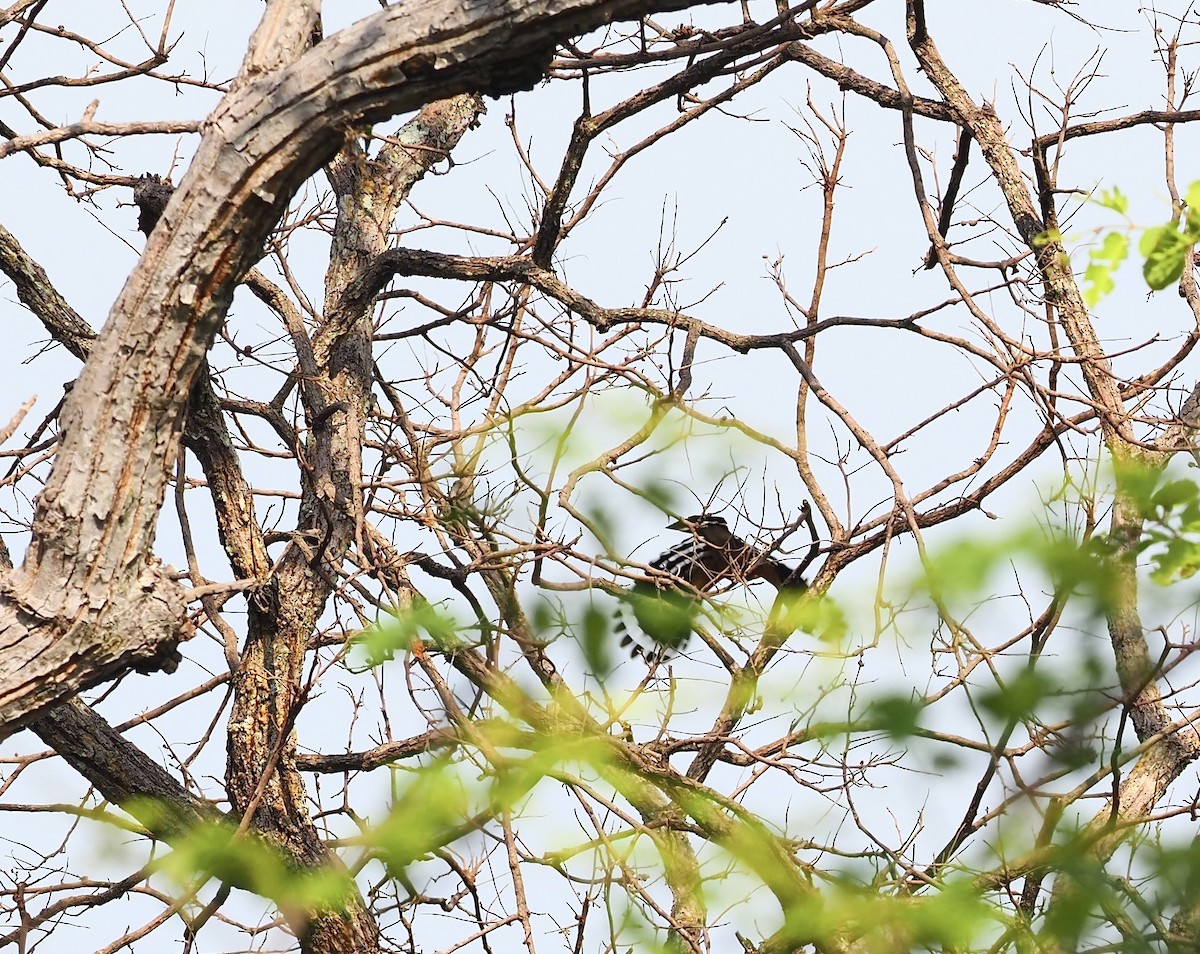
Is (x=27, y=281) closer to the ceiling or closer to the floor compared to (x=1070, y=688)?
closer to the ceiling

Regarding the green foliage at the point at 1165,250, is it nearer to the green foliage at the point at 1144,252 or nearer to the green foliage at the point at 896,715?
the green foliage at the point at 1144,252

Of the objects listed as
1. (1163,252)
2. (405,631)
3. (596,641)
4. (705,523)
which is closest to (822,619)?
(596,641)

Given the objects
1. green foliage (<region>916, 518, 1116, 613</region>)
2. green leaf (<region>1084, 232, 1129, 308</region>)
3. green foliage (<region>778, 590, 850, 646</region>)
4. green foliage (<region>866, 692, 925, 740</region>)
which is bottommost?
green foliage (<region>866, 692, 925, 740</region>)

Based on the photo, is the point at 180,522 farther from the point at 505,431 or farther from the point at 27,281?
the point at 505,431

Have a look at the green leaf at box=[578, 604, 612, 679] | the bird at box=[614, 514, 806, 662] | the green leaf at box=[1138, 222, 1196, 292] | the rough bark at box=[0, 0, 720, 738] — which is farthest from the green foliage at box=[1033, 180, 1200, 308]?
the bird at box=[614, 514, 806, 662]

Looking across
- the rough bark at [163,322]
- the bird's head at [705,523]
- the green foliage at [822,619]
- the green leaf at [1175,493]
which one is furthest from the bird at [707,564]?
the green leaf at [1175,493]

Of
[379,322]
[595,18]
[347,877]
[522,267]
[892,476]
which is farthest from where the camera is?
[379,322]

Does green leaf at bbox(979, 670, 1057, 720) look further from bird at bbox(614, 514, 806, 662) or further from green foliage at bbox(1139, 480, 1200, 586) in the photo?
bird at bbox(614, 514, 806, 662)

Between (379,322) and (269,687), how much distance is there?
5.33 feet

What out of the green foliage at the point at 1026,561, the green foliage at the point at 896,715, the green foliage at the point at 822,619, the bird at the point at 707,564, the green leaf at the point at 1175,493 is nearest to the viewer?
the green foliage at the point at 1026,561

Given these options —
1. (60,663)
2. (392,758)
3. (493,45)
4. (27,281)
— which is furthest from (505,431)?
(27,281)

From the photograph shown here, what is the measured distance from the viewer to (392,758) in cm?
459

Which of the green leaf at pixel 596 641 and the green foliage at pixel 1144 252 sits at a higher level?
the green foliage at pixel 1144 252

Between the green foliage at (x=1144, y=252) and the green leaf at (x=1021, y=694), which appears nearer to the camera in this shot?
the green leaf at (x=1021, y=694)
